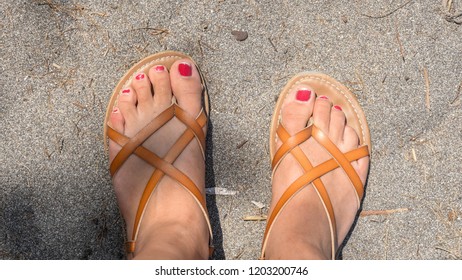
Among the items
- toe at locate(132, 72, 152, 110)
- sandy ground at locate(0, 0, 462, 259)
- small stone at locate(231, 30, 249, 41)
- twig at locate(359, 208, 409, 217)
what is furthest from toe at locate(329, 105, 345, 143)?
toe at locate(132, 72, 152, 110)

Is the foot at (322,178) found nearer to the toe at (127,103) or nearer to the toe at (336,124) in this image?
the toe at (336,124)

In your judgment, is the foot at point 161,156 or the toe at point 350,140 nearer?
the foot at point 161,156

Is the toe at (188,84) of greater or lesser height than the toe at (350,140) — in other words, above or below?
above

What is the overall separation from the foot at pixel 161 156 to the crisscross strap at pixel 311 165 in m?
0.29

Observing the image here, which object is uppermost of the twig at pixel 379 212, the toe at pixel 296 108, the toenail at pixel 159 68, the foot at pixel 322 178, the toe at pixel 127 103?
the toenail at pixel 159 68

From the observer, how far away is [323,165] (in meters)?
1.86

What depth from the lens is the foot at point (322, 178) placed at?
1.77 metres

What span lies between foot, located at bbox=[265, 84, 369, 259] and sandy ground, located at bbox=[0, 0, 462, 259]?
91 mm

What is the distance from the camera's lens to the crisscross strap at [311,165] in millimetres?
1815

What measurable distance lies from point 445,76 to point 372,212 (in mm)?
594

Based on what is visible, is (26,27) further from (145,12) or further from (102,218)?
(102,218)

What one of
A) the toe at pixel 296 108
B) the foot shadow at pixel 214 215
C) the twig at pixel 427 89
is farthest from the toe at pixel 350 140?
the foot shadow at pixel 214 215

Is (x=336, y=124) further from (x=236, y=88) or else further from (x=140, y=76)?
(x=140, y=76)
